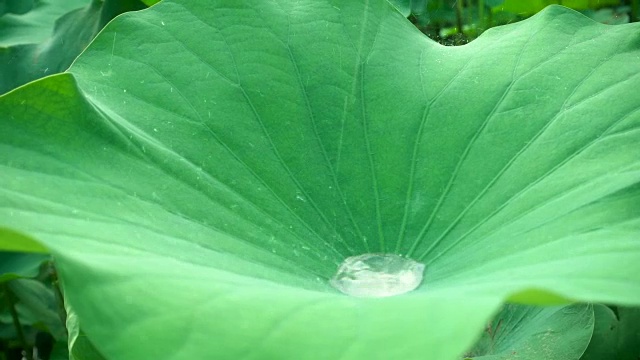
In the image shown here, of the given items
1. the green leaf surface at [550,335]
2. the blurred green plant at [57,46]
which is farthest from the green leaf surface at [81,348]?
the blurred green plant at [57,46]

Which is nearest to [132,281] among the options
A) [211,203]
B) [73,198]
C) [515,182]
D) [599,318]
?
[73,198]

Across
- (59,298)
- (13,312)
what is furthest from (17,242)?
(13,312)

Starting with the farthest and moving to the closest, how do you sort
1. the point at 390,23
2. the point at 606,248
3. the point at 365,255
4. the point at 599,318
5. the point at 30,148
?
the point at 390,23
the point at 599,318
the point at 365,255
the point at 30,148
the point at 606,248

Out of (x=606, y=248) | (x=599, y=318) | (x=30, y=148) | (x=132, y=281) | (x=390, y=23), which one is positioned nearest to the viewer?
(x=132, y=281)

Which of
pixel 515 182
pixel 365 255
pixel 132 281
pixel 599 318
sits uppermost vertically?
pixel 132 281

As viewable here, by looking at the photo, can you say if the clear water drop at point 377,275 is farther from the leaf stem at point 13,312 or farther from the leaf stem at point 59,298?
the leaf stem at point 13,312

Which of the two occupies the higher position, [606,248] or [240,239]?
[606,248]

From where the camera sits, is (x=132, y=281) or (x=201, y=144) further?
(x=201, y=144)

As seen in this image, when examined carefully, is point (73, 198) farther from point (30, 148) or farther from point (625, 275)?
point (625, 275)
